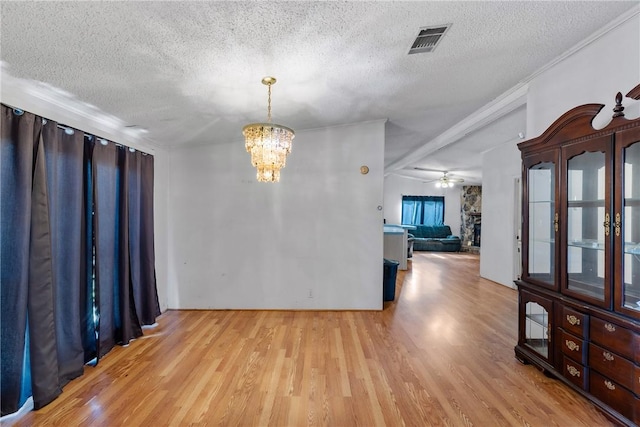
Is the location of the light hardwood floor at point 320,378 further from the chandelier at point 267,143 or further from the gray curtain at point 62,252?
the chandelier at point 267,143

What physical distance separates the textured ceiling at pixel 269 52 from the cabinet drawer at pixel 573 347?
2213 millimetres

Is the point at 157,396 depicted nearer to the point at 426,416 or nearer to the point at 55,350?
the point at 55,350

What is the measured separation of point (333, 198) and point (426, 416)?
2.69 metres

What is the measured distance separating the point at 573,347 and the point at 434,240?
844 centimetres

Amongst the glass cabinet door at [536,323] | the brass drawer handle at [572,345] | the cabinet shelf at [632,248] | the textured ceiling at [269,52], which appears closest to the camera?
the textured ceiling at [269,52]

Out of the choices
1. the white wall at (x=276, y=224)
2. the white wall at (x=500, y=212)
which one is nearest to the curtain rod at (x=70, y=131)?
the white wall at (x=276, y=224)

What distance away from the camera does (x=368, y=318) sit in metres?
A: 3.71

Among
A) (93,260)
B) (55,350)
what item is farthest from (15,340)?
(93,260)

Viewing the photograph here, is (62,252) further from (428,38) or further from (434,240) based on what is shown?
(434,240)

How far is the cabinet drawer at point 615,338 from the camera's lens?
1.67 metres

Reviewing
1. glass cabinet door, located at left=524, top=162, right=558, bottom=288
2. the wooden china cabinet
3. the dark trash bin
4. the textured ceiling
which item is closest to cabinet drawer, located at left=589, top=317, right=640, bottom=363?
the wooden china cabinet

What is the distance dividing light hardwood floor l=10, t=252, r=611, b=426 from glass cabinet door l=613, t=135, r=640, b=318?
88 cm

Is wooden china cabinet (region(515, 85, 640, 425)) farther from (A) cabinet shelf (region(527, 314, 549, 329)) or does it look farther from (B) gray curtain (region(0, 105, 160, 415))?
(B) gray curtain (region(0, 105, 160, 415))

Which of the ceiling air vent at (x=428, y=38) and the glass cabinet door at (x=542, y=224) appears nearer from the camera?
the ceiling air vent at (x=428, y=38)
